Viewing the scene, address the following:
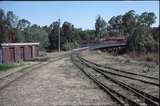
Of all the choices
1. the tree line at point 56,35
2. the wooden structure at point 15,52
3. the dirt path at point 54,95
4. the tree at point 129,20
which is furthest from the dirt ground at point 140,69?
the tree at point 129,20

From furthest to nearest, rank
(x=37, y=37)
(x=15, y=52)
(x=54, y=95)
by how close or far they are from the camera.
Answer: (x=37, y=37) < (x=15, y=52) < (x=54, y=95)

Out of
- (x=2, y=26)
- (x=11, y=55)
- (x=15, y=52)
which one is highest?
(x=2, y=26)

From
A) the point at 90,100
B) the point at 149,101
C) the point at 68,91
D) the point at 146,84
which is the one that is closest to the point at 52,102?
the point at 90,100

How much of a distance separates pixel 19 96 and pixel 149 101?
580 cm

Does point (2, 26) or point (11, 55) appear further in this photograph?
point (2, 26)

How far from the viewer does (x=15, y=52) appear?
40.7m

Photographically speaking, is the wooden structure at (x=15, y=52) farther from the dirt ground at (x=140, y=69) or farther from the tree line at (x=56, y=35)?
the tree line at (x=56, y=35)

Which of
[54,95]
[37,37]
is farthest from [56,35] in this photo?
[54,95]

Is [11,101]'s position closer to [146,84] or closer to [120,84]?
[120,84]

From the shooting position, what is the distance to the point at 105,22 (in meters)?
194

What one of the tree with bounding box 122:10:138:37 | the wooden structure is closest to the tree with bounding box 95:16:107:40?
the tree with bounding box 122:10:138:37

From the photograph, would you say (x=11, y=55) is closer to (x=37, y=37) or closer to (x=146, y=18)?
(x=37, y=37)

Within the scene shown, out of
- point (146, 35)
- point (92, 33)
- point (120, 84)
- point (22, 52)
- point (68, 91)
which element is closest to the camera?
point (68, 91)

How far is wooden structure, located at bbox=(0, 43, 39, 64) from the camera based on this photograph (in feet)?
121
